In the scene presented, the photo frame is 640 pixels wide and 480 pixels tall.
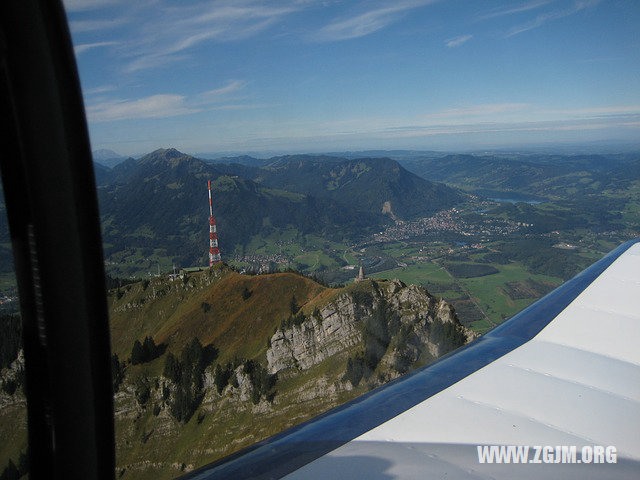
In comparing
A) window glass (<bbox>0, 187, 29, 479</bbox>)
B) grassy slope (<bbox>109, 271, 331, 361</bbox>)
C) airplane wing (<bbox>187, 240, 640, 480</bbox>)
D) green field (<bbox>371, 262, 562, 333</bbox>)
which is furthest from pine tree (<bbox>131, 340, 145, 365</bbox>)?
window glass (<bbox>0, 187, 29, 479</bbox>)

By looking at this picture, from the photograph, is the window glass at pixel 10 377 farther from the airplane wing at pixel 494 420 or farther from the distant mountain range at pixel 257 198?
the distant mountain range at pixel 257 198

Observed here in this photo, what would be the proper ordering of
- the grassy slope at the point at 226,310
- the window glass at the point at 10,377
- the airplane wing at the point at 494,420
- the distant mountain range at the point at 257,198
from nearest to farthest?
the window glass at the point at 10,377
the airplane wing at the point at 494,420
the grassy slope at the point at 226,310
the distant mountain range at the point at 257,198

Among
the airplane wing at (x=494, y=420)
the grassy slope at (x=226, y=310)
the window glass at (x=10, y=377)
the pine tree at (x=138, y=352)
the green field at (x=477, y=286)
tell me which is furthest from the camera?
the grassy slope at (x=226, y=310)

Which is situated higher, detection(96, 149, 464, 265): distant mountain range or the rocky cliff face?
detection(96, 149, 464, 265): distant mountain range

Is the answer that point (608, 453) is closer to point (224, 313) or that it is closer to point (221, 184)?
point (224, 313)

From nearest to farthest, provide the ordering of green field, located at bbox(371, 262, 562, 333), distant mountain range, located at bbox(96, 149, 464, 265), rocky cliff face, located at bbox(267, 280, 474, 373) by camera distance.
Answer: rocky cliff face, located at bbox(267, 280, 474, 373) < green field, located at bbox(371, 262, 562, 333) < distant mountain range, located at bbox(96, 149, 464, 265)

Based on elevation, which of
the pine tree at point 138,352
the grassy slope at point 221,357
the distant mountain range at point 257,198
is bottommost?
the grassy slope at point 221,357

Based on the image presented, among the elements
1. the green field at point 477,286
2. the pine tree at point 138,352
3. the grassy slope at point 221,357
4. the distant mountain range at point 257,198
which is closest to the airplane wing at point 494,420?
Answer: the grassy slope at point 221,357

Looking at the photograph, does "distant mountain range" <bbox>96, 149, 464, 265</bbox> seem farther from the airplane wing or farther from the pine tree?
the airplane wing
